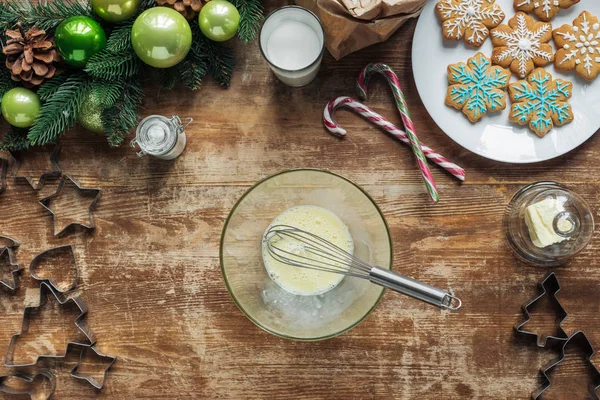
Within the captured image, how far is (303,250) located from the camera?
1.11 m

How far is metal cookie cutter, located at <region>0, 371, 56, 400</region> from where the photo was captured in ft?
3.94

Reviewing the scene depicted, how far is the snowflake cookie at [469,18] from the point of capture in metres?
1.14

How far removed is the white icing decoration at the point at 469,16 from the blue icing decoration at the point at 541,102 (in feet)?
0.44

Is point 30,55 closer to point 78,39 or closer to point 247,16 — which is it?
point 78,39

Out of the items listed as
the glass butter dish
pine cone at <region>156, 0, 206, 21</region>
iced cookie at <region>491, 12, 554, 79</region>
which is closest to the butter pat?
the glass butter dish

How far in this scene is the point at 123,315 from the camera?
1205 mm

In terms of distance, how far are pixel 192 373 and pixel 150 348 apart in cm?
11

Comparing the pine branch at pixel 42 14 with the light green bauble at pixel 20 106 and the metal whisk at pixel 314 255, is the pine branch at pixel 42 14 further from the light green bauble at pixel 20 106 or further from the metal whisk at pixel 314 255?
the metal whisk at pixel 314 255

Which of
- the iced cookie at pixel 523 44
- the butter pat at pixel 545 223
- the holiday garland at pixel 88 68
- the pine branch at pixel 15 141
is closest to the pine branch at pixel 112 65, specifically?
the holiday garland at pixel 88 68

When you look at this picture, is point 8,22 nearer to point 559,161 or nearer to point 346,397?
point 346,397

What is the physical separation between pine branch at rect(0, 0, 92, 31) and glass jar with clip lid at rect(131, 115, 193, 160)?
24cm

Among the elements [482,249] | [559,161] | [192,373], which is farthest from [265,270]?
[559,161]

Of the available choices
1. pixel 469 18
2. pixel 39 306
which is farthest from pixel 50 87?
pixel 469 18

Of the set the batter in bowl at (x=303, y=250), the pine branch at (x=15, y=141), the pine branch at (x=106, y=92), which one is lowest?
the batter in bowl at (x=303, y=250)
